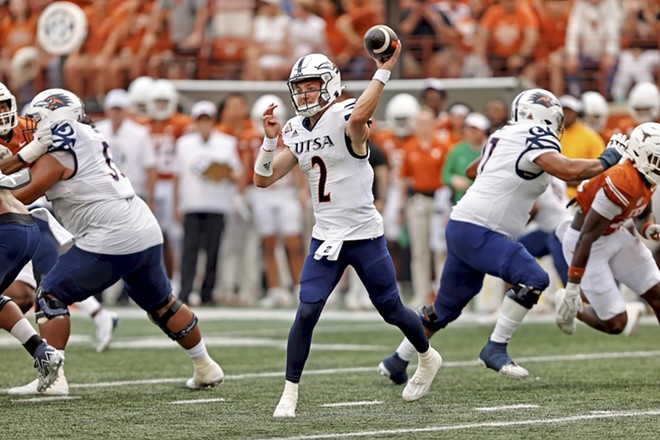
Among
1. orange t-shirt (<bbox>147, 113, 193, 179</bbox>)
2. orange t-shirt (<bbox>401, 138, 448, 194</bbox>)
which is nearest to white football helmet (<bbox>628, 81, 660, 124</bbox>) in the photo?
orange t-shirt (<bbox>401, 138, 448, 194</bbox>)

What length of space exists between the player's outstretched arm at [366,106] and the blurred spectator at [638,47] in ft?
29.3

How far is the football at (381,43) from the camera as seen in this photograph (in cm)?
645

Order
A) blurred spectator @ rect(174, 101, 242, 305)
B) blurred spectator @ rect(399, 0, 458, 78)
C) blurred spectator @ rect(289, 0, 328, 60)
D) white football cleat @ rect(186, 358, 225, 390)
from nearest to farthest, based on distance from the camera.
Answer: white football cleat @ rect(186, 358, 225, 390) < blurred spectator @ rect(174, 101, 242, 305) < blurred spectator @ rect(399, 0, 458, 78) < blurred spectator @ rect(289, 0, 328, 60)

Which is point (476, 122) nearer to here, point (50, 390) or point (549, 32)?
point (549, 32)

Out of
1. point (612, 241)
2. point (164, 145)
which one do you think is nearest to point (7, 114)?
point (612, 241)

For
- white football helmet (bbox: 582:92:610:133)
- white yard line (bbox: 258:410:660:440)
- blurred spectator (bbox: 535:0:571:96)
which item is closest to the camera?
white yard line (bbox: 258:410:660:440)

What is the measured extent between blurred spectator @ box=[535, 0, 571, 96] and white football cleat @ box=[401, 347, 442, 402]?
27.8 feet

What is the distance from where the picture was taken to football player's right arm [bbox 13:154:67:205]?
706 centimetres

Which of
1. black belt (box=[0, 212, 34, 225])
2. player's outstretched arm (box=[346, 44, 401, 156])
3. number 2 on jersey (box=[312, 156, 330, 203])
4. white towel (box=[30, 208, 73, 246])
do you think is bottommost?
white towel (box=[30, 208, 73, 246])

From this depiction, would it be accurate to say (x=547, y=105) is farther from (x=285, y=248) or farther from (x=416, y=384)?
(x=285, y=248)

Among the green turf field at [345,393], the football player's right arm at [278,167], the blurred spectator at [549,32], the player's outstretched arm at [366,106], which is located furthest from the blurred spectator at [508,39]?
the player's outstretched arm at [366,106]

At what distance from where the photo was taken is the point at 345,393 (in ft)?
24.2

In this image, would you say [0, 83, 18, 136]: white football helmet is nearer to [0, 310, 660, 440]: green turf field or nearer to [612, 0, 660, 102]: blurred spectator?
[0, 310, 660, 440]: green turf field

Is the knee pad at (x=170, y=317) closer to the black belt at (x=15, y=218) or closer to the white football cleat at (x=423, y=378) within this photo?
the black belt at (x=15, y=218)
